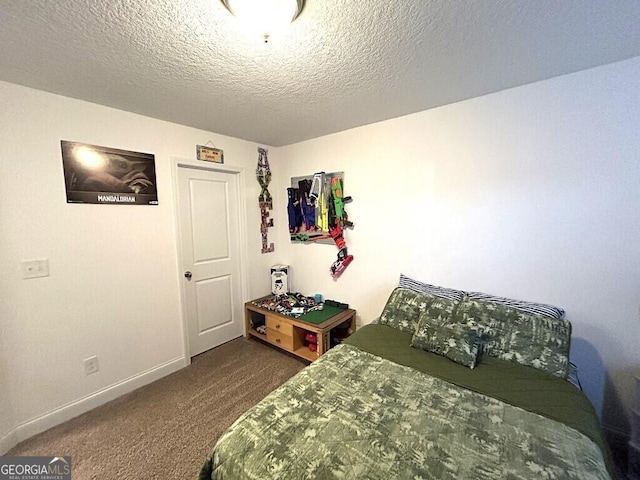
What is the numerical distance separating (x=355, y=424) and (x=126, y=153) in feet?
→ 8.32

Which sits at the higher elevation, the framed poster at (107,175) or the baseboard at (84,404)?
the framed poster at (107,175)

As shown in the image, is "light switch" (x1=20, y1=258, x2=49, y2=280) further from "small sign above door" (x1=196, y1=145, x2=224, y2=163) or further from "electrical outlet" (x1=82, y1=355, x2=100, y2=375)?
"small sign above door" (x1=196, y1=145, x2=224, y2=163)

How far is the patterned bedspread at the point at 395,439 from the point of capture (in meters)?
0.91

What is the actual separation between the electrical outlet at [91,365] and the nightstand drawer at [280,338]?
4.72ft

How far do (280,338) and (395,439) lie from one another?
1815mm

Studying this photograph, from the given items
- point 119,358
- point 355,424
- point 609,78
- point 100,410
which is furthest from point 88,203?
point 609,78

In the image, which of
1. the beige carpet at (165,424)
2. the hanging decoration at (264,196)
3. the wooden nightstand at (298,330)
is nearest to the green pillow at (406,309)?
the wooden nightstand at (298,330)

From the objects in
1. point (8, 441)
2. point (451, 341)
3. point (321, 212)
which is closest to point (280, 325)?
point (321, 212)

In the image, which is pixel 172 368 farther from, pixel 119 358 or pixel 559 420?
pixel 559 420

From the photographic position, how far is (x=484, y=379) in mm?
1403

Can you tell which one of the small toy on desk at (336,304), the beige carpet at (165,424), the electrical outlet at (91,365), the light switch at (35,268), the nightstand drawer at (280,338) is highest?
the light switch at (35,268)

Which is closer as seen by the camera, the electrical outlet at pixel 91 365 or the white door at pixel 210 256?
the electrical outlet at pixel 91 365

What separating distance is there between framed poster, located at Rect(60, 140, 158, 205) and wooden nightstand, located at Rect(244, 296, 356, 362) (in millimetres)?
1632

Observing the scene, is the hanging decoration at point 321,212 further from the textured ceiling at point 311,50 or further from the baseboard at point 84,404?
the baseboard at point 84,404
